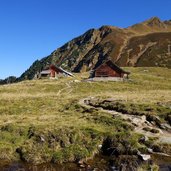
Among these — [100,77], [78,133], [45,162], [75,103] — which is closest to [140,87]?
[100,77]

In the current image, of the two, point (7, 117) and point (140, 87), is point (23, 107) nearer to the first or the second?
point (7, 117)

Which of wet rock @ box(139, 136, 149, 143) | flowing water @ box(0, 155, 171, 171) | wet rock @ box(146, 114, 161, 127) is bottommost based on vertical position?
flowing water @ box(0, 155, 171, 171)

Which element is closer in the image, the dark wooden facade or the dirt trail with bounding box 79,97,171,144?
the dirt trail with bounding box 79,97,171,144

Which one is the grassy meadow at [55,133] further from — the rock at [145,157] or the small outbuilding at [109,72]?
the small outbuilding at [109,72]

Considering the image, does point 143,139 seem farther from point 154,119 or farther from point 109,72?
point 109,72

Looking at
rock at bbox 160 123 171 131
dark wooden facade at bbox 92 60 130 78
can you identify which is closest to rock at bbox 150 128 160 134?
rock at bbox 160 123 171 131

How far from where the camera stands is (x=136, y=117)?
129 ft

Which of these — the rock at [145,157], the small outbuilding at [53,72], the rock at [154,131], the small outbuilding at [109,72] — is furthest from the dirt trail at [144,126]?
the small outbuilding at [53,72]

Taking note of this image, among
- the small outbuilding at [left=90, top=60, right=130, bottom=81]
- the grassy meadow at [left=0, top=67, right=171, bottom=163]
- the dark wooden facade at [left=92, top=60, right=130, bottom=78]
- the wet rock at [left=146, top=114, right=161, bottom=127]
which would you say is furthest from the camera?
the dark wooden facade at [left=92, top=60, right=130, bottom=78]

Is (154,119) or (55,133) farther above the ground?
(154,119)

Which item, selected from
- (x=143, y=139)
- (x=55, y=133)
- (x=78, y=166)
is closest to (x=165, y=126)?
(x=143, y=139)

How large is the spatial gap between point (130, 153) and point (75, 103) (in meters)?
26.1

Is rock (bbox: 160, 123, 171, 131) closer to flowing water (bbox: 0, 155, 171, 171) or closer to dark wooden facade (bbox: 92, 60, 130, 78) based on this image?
flowing water (bbox: 0, 155, 171, 171)

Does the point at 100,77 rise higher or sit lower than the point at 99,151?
higher
